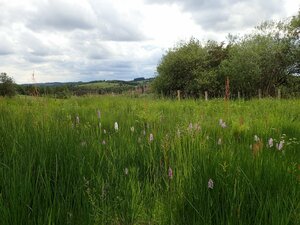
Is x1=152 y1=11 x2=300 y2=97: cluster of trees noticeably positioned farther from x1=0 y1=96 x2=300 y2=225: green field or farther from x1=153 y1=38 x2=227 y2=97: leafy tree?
x1=0 y1=96 x2=300 y2=225: green field

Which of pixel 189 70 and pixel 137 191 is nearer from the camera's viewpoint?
pixel 137 191

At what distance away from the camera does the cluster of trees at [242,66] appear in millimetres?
38438

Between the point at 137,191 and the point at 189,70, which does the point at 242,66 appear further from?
the point at 137,191

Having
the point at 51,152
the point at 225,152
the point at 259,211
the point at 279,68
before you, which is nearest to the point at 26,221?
the point at 51,152

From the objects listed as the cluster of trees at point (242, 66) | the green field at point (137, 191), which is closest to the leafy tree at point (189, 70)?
the cluster of trees at point (242, 66)

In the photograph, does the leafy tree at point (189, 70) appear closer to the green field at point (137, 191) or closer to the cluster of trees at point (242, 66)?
the cluster of trees at point (242, 66)

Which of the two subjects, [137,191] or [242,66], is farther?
[242,66]

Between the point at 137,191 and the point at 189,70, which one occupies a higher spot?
the point at 189,70

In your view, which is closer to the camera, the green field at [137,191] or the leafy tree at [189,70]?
the green field at [137,191]

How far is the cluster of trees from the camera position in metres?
38.4

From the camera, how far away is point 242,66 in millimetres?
38219

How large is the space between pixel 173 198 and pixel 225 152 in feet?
2.27

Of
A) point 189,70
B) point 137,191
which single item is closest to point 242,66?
point 189,70

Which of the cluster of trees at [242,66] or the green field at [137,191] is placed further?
the cluster of trees at [242,66]
